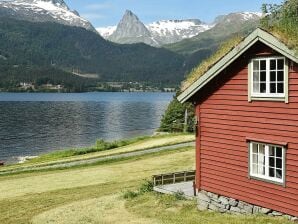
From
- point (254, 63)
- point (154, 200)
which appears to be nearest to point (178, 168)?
point (154, 200)

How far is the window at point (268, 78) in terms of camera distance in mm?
20016

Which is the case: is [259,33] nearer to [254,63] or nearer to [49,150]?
[254,63]

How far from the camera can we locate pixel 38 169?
51.0 meters

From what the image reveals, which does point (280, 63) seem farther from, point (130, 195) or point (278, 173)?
point (130, 195)

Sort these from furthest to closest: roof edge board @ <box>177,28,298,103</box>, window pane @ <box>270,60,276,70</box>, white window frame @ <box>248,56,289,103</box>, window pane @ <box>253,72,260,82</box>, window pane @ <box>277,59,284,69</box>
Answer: window pane @ <box>253,72,260,82</box>, window pane @ <box>270,60,276,70</box>, window pane @ <box>277,59,284,69</box>, white window frame @ <box>248,56,289,103</box>, roof edge board @ <box>177,28,298,103</box>

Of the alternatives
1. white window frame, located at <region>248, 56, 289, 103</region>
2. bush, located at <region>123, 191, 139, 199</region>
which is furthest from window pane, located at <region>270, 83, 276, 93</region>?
bush, located at <region>123, 191, 139, 199</region>

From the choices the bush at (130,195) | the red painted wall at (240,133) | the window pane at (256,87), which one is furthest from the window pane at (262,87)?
the bush at (130,195)

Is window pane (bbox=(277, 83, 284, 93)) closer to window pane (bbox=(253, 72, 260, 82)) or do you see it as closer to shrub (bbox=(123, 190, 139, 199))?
window pane (bbox=(253, 72, 260, 82))

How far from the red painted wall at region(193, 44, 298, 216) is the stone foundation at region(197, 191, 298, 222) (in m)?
0.23

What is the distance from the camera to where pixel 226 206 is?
22938mm

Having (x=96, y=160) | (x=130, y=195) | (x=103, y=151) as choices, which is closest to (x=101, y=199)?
(x=130, y=195)

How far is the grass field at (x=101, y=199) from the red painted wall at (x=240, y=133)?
119cm

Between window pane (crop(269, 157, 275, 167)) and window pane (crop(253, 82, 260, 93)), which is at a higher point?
window pane (crop(253, 82, 260, 93))

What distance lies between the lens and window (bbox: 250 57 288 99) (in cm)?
2002
